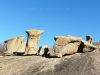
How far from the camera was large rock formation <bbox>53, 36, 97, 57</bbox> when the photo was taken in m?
23.4

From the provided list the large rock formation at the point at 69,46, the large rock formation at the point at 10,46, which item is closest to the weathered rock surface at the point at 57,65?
the large rock formation at the point at 69,46

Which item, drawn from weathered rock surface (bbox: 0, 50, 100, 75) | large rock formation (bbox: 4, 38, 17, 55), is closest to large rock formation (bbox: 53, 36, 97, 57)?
weathered rock surface (bbox: 0, 50, 100, 75)

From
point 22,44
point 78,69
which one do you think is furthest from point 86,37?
point 78,69

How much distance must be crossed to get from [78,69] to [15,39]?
1186cm

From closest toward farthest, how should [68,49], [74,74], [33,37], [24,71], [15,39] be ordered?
[74,74] → [24,71] → [68,49] → [33,37] → [15,39]

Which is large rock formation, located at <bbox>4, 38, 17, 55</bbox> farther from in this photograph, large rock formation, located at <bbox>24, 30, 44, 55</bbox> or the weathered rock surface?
the weathered rock surface

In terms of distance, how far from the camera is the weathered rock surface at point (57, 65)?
782 inches

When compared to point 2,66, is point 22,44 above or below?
above

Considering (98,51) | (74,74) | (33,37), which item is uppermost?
(33,37)

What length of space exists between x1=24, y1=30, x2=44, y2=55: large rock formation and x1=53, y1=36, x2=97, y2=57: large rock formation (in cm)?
386

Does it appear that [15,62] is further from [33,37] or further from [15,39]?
[15,39]

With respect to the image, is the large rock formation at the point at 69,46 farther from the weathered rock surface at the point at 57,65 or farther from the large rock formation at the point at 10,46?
the large rock formation at the point at 10,46

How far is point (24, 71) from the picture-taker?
21.5 meters

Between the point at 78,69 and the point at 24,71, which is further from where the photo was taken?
the point at 24,71
